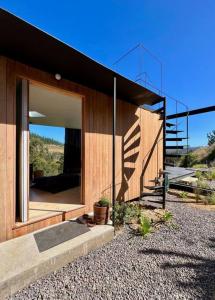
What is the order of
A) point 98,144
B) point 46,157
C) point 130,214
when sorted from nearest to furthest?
point 130,214 → point 98,144 → point 46,157

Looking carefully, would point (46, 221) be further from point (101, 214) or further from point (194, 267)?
point (194, 267)

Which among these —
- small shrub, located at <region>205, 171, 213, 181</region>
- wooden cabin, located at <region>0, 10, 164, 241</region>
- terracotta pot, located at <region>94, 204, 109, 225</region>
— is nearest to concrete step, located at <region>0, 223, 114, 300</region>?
terracotta pot, located at <region>94, 204, 109, 225</region>

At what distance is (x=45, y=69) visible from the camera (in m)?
2.78

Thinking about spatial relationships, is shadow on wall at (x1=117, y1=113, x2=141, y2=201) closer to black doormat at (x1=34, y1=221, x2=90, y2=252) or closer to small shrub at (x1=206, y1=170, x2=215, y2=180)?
black doormat at (x1=34, y1=221, x2=90, y2=252)

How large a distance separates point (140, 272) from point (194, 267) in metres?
0.70

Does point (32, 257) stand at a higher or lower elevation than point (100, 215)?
lower

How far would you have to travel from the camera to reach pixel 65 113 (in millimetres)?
5441

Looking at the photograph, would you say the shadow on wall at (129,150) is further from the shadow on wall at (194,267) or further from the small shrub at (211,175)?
the small shrub at (211,175)

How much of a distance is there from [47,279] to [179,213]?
3.13 m

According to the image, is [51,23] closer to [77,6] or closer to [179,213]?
[77,6]

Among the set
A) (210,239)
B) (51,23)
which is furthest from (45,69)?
(210,239)

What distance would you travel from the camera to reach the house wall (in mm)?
2369

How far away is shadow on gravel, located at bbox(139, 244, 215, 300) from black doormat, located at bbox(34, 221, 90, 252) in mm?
1010

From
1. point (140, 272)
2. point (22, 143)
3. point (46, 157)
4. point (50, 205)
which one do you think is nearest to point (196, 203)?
point (140, 272)
